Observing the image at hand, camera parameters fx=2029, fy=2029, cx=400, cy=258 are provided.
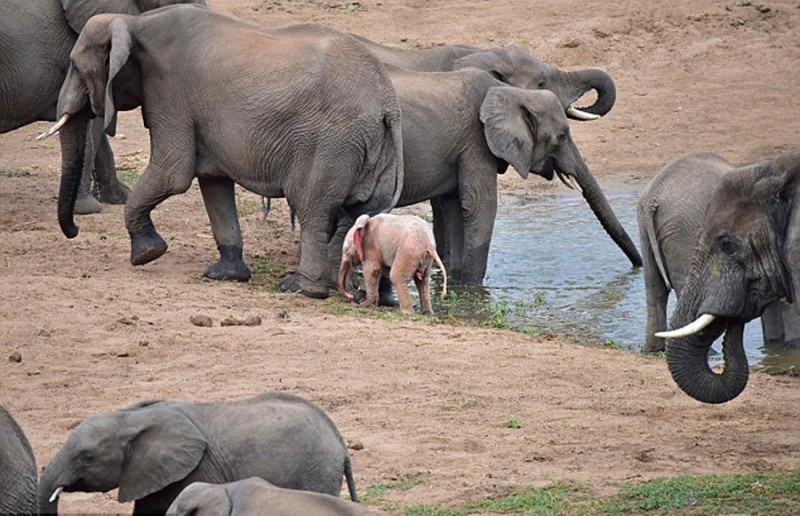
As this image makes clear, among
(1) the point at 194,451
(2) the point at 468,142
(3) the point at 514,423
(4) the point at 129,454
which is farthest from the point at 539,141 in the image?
(4) the point at 129,454

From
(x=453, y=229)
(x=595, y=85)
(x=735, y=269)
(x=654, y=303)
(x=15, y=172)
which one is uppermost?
(x=735, y=269)

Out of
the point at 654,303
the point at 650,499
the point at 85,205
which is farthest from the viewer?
the point at 85,205

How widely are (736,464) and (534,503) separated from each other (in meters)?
1.18

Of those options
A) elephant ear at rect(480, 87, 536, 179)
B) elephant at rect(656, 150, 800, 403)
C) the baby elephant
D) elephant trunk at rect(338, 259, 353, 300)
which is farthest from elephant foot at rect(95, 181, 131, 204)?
elephant at rect(656, 150, 800, 403)

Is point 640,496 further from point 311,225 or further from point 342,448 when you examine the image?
point 311,225

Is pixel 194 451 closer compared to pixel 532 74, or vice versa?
pixel 194 451

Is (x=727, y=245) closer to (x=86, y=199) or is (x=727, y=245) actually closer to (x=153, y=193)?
(x=153, y=193)

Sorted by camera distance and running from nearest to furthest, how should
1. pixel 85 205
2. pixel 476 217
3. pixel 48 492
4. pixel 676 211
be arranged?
1. pixel 48 492
2. pixel 676 211
3. pixel 476 217
4. pixel 85 205

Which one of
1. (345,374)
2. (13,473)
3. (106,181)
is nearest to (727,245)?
(345,374)

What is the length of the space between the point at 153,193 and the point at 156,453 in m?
5.72

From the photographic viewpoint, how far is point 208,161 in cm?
1255

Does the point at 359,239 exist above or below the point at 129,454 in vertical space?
below

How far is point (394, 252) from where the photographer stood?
12.1 meters

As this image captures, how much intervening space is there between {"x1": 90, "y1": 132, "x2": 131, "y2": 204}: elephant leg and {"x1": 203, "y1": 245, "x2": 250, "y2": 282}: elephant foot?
2.65 m
